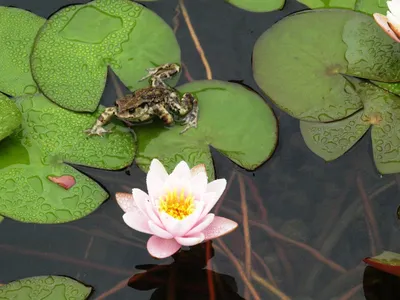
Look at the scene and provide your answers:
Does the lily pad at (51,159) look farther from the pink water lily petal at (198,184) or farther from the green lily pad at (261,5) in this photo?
the green lily pad at (261,5)

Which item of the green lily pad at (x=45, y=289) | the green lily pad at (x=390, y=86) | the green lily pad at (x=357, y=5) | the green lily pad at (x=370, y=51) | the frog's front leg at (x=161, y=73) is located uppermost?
the green lily pad at (x=357, y=5)

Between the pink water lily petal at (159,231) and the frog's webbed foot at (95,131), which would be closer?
the pink water lily petal at (159,231)

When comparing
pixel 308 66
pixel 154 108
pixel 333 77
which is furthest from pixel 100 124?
pixel 333 77

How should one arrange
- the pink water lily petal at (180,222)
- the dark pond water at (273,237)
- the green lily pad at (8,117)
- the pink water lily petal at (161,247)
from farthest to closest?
the green lily pad at (8,117) < the dark pond water at (273,237) < the pink water lily petal at (161,247) < the pink water lily petal at (180,222)

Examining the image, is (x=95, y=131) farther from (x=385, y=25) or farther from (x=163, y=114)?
(x=385, y=25)

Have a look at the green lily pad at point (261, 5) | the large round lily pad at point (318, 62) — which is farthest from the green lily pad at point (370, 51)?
the green lily pad at point (261, 5)

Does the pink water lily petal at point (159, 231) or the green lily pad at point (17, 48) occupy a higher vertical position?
the green lily pad at point (17, 48)

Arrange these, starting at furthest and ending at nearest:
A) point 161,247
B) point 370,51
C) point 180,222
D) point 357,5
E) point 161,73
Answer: point 357,5, point 370,51, point 161,73, point 161,247, point 180,222
